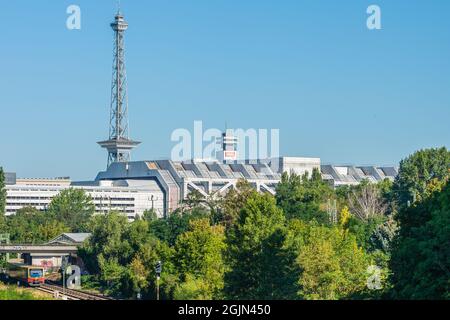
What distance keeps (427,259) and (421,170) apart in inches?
3648

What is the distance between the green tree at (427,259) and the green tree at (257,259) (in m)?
9.98

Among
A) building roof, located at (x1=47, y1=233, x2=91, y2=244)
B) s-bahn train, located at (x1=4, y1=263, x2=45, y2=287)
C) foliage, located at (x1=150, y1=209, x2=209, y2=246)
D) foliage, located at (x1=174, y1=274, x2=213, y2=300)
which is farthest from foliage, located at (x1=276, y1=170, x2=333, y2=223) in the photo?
foliage, located at (x1=174, y1=274, x2=213, y2=300)

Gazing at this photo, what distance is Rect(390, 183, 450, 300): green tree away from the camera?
148 ft

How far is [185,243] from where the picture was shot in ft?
267

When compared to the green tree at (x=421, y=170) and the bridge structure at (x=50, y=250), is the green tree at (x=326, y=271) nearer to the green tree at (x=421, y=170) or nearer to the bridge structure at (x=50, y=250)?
the bridge structure at (x=50, y=250)

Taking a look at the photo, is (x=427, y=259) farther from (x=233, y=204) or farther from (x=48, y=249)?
(x=48, y=249)

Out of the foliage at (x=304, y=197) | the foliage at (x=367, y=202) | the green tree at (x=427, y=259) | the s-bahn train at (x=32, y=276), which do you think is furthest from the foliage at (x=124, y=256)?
the foliage at (x=367, y=202)

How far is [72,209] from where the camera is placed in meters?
184

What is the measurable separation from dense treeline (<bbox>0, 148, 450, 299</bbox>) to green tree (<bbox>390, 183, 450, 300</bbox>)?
0.05m

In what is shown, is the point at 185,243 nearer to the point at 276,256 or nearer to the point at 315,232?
the point at 315,232

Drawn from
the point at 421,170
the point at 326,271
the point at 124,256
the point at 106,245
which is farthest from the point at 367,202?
the point at 326,271

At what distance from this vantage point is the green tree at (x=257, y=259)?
204 feet

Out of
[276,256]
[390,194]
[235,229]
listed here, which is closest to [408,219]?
[276,256]
